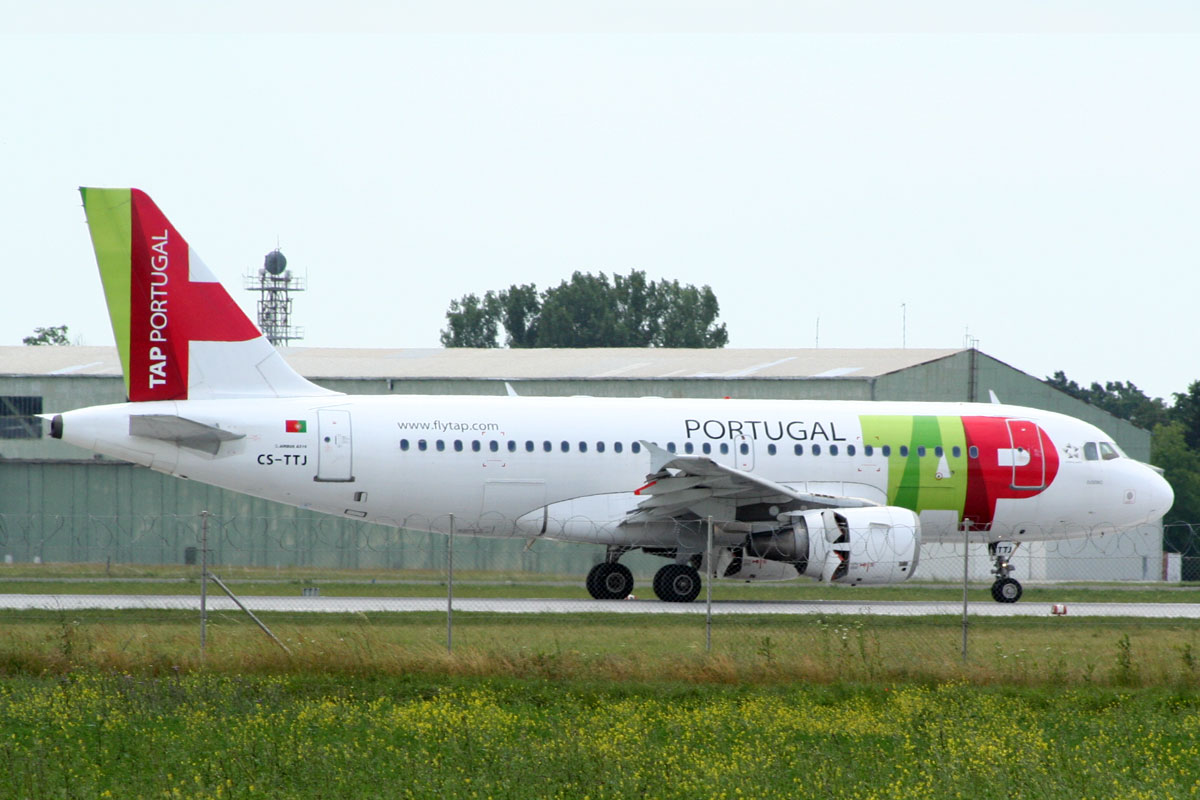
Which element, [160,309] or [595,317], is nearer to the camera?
[160,309]

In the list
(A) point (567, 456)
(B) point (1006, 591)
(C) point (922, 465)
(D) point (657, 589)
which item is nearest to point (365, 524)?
(A) point (567, 456)

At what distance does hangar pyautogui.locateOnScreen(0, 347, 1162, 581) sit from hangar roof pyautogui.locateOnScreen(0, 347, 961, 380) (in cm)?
13

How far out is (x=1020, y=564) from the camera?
36500 mm

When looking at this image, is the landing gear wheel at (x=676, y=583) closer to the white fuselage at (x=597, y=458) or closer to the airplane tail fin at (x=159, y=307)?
the white fuselage at (x=597, y=458)

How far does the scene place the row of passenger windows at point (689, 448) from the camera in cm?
2394

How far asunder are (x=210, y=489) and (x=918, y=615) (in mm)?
22508

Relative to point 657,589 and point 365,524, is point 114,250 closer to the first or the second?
point 657,589

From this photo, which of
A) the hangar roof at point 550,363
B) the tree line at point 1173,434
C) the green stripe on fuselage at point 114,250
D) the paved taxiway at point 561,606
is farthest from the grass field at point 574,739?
the tree line at point 1173,434

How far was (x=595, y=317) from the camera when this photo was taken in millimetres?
87875

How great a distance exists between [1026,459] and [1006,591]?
7.79 feet

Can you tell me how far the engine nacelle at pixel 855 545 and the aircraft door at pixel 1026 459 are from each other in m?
3.56

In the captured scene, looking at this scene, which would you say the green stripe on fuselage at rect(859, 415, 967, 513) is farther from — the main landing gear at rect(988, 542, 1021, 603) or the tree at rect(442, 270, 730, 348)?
the tree at rect(442, 270, 730, 348)

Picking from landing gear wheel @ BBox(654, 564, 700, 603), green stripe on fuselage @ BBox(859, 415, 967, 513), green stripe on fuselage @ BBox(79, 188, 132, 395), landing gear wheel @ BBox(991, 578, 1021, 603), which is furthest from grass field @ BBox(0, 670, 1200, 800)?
landing gear wheel @ BBox(991, 578, 1021, 603)

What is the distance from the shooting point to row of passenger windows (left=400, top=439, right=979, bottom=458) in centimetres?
2394
